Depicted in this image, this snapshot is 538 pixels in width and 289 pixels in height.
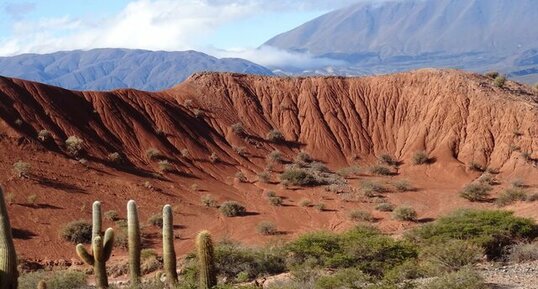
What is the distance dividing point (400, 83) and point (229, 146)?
1595 centimetres

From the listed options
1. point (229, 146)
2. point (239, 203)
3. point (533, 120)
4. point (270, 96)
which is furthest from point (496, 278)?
point (270, 96)

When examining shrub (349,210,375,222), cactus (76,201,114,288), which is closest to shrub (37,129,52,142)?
shrub (349,210,375,222)

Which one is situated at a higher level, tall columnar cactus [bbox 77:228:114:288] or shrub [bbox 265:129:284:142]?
shrub [bbox 265:129:284:142]

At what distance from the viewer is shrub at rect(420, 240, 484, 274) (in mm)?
16125

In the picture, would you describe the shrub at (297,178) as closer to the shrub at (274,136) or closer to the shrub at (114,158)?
the shrub at (274,136)

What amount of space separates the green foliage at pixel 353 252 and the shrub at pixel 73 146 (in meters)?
17.3

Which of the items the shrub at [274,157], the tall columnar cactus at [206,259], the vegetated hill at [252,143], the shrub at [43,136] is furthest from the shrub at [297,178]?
the tall columnar cactus at [206,259]

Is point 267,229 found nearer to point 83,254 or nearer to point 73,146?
point 73,146

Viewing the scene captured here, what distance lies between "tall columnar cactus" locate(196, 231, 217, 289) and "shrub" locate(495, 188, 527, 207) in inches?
843

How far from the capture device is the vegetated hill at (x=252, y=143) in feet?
94.8

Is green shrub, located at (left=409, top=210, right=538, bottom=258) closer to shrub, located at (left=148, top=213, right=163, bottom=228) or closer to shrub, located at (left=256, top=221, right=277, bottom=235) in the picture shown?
shrub, located at (left=256, top=221, right=277, bottom=235)

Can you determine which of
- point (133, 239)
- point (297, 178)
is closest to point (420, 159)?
point (297, 178)

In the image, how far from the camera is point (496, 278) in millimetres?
14336

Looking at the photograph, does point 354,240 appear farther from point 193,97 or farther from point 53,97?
point 193,97
